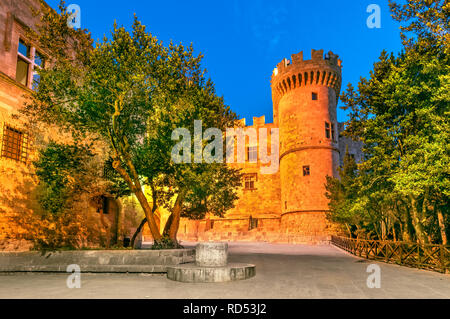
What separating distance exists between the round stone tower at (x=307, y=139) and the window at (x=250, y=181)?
392 cm

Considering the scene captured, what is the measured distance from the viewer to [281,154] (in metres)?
32.3

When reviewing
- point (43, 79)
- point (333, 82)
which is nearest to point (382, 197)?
point (43, 79)

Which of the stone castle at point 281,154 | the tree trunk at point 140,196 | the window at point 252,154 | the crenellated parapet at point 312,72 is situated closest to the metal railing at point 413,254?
the tree trunk at point 140,196

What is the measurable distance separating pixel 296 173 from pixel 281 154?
3654 millimetres

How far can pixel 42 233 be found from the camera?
46.8 ft

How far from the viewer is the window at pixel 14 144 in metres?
13.0

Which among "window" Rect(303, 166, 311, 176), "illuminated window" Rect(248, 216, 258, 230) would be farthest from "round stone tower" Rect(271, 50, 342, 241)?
"illuminated window" Rect(248, 216, 258, 230)

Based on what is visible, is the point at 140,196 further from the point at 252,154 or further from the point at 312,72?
the point at 252,154

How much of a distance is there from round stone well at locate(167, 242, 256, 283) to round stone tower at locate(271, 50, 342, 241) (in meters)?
19.2

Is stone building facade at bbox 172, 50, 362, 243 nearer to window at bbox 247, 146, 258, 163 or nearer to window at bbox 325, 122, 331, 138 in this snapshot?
window at bbox 325, 122, 331, 138

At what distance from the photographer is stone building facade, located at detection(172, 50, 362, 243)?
91.9ft

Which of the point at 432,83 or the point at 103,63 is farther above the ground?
the point at 103,63
